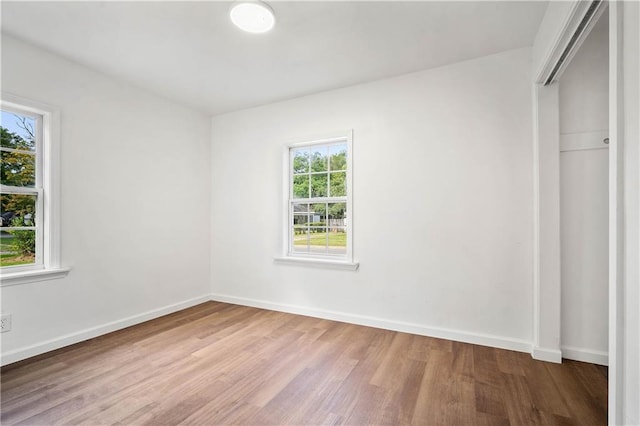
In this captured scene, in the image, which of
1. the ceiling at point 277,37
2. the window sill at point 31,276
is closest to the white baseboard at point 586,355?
the ceiling at point 277,37

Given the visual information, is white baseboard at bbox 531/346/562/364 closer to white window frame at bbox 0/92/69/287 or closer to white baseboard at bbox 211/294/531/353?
white baseboard at bbox 211/294/531/353

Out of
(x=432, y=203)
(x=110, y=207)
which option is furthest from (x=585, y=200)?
(x=110, y=207)

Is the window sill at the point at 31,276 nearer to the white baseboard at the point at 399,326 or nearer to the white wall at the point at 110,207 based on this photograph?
the white wall at the point at 110,207

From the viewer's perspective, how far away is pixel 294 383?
2.18m

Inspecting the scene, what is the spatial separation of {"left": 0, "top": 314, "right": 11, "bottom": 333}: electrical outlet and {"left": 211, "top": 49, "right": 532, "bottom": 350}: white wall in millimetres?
2374

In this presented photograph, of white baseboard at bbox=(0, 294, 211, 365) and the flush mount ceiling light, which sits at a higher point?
the flush mount ceiling light

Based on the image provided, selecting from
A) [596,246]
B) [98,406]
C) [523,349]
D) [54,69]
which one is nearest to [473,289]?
[523,349]

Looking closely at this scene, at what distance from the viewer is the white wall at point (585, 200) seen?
96.1 inches

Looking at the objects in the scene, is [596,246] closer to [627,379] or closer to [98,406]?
[627,379]

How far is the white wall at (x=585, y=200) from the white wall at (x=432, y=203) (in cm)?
27

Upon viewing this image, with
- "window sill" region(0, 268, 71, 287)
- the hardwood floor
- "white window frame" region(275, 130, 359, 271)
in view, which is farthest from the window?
"window sill" region(0, 268, 71, 287)

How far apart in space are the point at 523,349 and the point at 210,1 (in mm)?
3784

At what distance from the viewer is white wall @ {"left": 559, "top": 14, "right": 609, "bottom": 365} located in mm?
2441

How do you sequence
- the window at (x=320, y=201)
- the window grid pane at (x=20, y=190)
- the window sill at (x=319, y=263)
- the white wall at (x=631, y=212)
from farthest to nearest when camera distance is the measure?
the window at (x=320, y=201), the window sill at (x=319, y=263), the window grid pane at (x=20, y=190), the white wall at (x=631, y=212)
